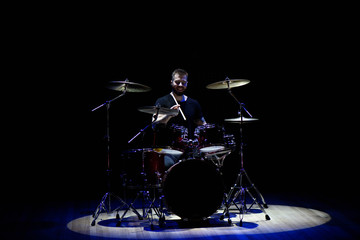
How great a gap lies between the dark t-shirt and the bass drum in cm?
99

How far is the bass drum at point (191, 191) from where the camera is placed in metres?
4.12

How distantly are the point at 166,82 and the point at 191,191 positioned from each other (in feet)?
9.22

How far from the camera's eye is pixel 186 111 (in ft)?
17.1

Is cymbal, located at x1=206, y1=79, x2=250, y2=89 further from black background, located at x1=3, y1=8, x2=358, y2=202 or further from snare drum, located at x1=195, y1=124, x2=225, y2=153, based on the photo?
black background, located at x1=3, y1=8, x2=358, y2=202

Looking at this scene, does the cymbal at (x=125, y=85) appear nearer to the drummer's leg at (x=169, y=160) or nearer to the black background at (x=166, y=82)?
the drummer's leg at (x=169, y=160)

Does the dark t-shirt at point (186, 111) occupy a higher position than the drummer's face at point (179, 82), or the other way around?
the drummer's face at point (179, 82)

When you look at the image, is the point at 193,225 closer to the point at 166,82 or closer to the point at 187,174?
the point at 187,174

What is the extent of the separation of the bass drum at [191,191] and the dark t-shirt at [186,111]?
0.99 meters

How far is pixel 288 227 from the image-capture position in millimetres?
3908

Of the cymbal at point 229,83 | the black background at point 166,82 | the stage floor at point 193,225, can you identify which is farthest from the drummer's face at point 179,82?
the stage floor at point 193,225

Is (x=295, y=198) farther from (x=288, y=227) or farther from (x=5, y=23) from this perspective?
(x=5, y=23)

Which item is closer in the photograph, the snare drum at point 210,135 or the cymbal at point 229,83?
the snare drum at point 210,135

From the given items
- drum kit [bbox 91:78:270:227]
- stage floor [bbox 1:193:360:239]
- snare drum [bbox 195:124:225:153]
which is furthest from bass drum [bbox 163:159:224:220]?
snare drum [bbox 195:124:225:153]

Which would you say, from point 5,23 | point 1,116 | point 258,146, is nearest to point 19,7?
point 5,23
